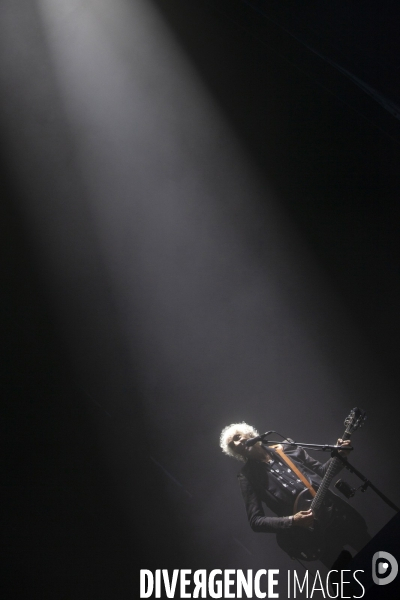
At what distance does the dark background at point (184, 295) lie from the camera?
269 cm

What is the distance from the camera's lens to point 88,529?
9.07 feet

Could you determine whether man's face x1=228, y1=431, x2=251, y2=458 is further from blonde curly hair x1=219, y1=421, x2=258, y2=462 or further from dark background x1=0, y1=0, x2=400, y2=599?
dark background x1=0, y1=0, x2=400, y2=599

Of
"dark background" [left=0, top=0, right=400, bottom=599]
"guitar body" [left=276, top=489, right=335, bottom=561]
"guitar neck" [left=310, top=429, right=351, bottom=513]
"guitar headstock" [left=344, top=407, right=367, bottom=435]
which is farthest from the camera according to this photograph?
"dark background" [left=0, top=0, right=400, bottom=599]

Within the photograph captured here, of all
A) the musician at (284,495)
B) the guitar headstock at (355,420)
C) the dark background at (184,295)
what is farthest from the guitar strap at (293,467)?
the guitar headstock at (355,420)

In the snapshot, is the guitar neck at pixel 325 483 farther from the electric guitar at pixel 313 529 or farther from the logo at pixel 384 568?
the logo at pixel 384 568

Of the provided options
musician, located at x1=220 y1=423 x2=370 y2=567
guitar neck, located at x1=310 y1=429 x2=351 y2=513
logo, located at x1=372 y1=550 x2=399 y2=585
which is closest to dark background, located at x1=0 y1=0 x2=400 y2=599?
musician, located at x1=220 y1=423 x2=370 y2=567

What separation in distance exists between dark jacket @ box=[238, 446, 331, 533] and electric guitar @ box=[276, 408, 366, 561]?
0.24 ft

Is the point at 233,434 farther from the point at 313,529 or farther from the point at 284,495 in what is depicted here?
the point at 313,529

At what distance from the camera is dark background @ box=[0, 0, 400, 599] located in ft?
8.84

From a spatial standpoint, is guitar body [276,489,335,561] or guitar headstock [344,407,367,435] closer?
guitar headstock [344,407,367,435]

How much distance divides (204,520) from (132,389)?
0.94 meters

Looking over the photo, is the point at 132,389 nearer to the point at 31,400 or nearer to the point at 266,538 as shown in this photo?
the point at 31,400

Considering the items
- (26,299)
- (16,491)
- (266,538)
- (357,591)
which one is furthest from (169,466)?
(357,591)

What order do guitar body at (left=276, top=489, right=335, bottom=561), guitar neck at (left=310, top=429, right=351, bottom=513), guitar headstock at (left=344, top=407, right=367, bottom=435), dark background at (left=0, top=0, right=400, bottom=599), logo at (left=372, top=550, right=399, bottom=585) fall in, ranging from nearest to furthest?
logo at (left=372, top=550, right=399, bottom=585), guitar headstock at (left=344, top=407, right=367, bottom=435), guitar neck at (left=310, top=429, right=351, bottom=513), guitar body at (left=276, top=489, right=335, bottom=561), dark background at (left=0, top=0, right=400, bottom=599)
